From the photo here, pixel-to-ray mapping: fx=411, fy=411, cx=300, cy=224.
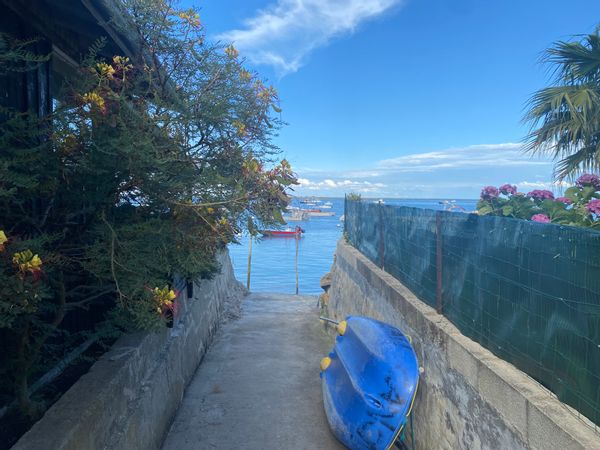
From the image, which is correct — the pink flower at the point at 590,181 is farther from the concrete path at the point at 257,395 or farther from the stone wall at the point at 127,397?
the stone wall at the point at 127,397

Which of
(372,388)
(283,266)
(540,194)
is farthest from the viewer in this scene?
(283,266)

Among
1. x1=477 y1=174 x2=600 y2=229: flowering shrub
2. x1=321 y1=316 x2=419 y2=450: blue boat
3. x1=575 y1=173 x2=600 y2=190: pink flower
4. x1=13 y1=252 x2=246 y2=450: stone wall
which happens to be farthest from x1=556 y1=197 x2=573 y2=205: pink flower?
x1=13 y1=252 x2=246 y2=450: stone wall

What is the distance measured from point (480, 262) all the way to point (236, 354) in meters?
5.42

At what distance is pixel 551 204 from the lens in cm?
493

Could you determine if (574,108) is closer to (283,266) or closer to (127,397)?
(127,397)

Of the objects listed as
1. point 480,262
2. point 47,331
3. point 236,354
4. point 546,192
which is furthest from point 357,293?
point 47,331

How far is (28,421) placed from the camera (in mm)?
2746

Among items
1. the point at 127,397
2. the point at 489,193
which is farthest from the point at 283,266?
the point at 127,397

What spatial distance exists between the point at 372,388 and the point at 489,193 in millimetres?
3495

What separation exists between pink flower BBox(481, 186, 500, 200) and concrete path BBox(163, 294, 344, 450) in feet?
12.5

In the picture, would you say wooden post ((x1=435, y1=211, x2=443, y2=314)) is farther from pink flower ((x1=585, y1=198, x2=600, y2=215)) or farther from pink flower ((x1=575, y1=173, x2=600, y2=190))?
pink flower ((x1=575, y1=173, x2=600, y2=190))

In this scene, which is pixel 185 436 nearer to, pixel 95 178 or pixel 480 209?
pixel 95 178

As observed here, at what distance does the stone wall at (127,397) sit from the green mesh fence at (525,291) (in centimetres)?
294

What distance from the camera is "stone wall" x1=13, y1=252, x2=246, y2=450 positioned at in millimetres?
2500
